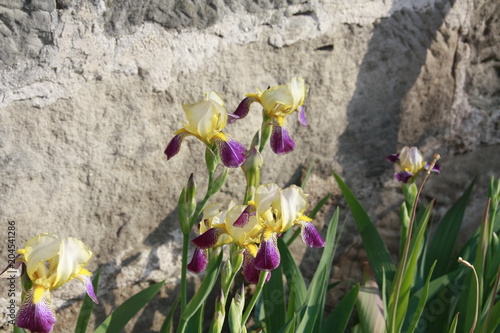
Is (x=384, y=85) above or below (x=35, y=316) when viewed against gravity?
above

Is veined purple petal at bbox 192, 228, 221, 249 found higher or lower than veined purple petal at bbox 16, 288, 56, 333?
higher

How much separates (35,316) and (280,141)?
2.14 feet

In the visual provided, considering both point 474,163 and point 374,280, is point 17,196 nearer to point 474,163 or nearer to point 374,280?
point 374,280

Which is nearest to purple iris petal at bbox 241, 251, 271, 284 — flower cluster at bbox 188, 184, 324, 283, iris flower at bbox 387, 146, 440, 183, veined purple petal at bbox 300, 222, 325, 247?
flower cluster at bbox 188, 184, 324, 283

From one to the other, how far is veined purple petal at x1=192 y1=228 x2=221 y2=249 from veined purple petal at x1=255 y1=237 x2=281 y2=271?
0.37 ft

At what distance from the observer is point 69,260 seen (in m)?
1.08

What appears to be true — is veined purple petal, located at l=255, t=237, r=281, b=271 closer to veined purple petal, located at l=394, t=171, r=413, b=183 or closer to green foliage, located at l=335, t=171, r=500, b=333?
green foliage, located at l=335, t=171, r=500, b=333

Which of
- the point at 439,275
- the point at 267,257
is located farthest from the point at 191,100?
the point at 439,275

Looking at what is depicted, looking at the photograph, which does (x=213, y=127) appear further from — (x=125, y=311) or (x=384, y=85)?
(x=384, y=85)

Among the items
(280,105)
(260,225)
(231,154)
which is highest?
(280,105)

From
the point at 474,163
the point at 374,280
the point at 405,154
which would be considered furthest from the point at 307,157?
the point at 474,163

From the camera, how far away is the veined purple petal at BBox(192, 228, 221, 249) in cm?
127

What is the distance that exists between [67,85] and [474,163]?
1.47 metres

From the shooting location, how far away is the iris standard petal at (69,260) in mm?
1071
